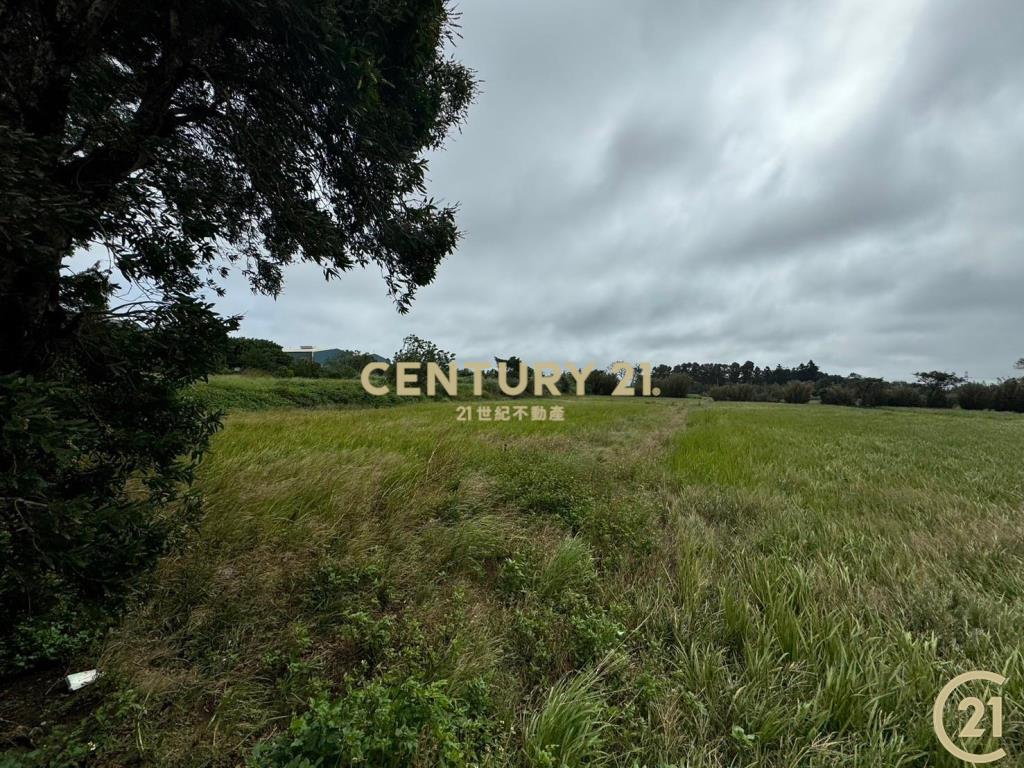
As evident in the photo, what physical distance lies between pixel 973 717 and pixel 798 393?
8424 cm

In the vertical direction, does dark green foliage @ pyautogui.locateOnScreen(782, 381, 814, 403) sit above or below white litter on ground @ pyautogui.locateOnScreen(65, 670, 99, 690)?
above

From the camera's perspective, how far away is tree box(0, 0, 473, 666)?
1.38m

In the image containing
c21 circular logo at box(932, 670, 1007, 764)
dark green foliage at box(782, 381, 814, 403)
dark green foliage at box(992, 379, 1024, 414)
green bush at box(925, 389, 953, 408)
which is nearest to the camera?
c21 circular logo at box(932, 670, 1007, 764)

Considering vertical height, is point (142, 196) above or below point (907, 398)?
above

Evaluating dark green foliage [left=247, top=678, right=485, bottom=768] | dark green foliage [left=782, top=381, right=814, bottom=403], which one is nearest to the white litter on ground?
dark green foliage [left=247, top=678, right=485, bottom=768]

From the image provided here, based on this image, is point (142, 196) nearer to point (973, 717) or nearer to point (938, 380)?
point (973, 717)

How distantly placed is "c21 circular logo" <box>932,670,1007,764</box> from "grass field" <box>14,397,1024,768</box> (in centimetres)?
4

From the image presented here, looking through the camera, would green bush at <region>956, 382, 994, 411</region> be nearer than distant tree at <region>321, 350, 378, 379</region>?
No

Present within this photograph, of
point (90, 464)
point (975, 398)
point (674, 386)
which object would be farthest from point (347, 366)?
point (975, 398)

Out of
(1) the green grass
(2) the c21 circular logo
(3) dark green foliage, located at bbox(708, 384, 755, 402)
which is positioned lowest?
(2) the c21 circular logo

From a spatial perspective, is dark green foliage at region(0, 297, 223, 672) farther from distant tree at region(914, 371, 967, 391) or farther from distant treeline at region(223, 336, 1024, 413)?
distant tree at region(914, 371, 967, 391)

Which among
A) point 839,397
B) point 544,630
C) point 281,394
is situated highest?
point 839,397

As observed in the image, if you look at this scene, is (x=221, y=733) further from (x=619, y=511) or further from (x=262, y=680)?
(x=619, y=511)

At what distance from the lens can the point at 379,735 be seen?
1319 mm
